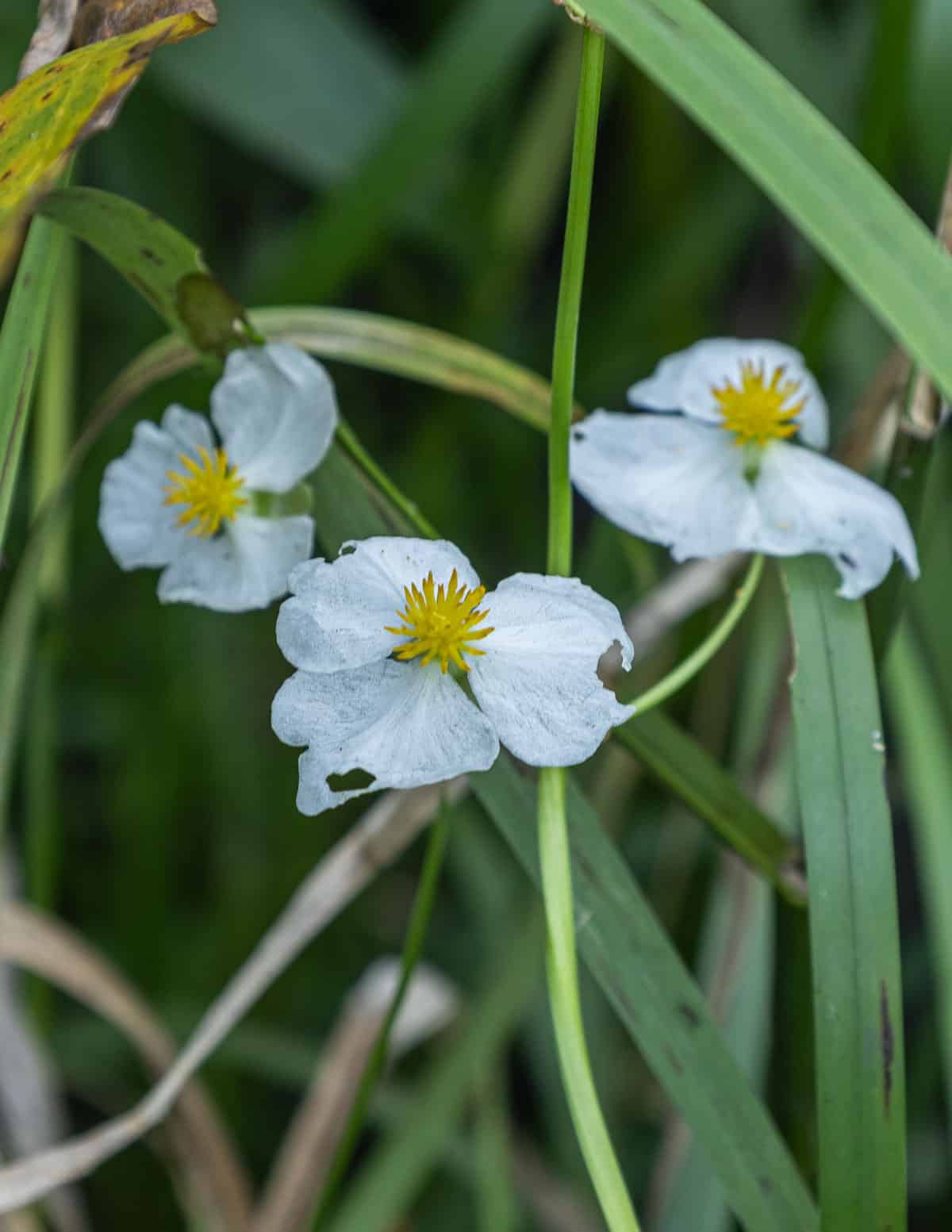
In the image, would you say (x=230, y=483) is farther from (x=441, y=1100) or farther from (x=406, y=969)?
(x=441, y=1100)

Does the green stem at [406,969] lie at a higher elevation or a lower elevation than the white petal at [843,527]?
lower

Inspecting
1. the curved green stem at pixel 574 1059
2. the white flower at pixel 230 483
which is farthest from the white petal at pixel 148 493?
the curved green stem at pixel 574 1059

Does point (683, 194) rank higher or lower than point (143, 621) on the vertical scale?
higher

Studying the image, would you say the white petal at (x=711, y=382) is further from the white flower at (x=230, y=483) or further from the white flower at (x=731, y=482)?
the white flower at (x=230, y=483)

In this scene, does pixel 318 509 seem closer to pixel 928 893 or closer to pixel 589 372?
pixel 928 893

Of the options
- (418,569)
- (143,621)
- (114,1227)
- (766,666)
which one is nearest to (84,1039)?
(114,1227)
